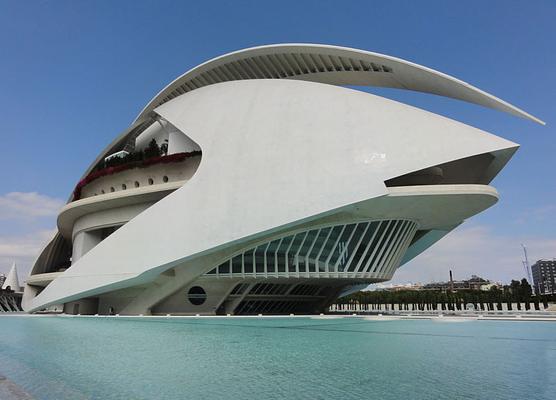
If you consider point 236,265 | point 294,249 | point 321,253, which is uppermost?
point 294,249

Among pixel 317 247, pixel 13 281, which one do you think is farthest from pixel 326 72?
pixel 13 281

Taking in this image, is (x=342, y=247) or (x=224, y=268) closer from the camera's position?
(x=342, y=247)

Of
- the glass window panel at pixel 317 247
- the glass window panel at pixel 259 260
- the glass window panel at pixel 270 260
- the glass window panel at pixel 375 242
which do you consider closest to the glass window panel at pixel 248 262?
the glass window panel at pixel 259 260

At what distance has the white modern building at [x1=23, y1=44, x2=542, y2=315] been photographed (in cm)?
2345

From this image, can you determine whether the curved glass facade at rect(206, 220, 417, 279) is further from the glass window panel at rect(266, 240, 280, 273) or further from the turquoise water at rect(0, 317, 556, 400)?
the turquoise water at rect(0, 317, 556, 400)

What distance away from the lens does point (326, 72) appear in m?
33.0

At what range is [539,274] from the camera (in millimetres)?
192625

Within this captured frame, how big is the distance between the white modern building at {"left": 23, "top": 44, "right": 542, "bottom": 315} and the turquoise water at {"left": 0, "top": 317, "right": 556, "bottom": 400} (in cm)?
1186

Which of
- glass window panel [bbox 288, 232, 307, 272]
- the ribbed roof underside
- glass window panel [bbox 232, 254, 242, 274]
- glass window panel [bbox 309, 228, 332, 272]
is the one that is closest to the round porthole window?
glass window panel [bbox 232, 254, 242, 274]

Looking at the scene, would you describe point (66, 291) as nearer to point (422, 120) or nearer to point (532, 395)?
point (422, 120)

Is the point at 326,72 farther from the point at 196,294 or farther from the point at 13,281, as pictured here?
the point at 13,281

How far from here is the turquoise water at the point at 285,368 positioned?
6164 mm

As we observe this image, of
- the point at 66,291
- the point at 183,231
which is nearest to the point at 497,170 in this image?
the point at 183,231

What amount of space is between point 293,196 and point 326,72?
13.3 meters
